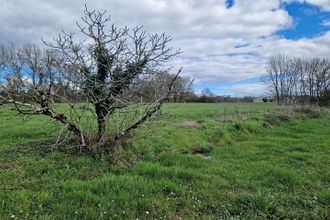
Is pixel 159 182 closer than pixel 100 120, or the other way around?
pixel 159 182

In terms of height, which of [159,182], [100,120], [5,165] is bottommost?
[159,182]

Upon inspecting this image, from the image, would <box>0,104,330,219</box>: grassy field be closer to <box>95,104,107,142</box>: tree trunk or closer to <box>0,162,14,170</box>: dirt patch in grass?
<box>0,162,14,170</box>: dirt patch in grass

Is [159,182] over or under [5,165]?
under

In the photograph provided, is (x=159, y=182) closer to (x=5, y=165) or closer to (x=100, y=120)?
(x=100, y=120)

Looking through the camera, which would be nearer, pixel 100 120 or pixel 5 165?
pixel 5 165

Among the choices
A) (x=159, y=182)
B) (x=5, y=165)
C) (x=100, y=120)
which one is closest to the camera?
(x=159, y=182)

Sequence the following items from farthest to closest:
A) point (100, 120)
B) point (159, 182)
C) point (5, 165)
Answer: point (100, 120)
point (5, 165)
point (159, 182)

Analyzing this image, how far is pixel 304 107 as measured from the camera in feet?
105

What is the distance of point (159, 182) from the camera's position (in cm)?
734

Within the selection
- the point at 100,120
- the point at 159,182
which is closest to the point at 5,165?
the point at 100,120

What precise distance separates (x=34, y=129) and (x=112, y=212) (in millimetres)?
9710

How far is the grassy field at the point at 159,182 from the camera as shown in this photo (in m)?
5.89

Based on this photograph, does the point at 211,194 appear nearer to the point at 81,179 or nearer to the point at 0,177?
the point at 81,179

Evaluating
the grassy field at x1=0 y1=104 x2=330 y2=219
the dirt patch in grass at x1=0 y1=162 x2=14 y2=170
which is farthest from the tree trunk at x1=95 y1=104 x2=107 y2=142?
the dirt patch in grass at x1=0 y1=162 x2=14 y2=170
